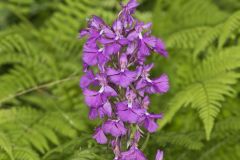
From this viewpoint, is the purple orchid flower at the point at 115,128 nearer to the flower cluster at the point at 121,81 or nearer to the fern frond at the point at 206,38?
the flower cluster at the point at 121,81

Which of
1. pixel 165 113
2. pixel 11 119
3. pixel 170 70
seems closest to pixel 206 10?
pixel 170 70

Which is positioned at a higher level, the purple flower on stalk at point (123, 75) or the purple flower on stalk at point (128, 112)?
the purple flower on stalk at point (123, 75)

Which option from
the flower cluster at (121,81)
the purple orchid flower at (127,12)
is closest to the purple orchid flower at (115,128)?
the flower cluster at (121,81)

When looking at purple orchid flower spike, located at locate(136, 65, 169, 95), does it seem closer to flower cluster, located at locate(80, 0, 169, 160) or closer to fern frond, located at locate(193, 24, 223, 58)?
flower cluster, located at locate(80, 0, 169, 160)

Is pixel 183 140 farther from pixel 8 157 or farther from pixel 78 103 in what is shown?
pixel 78 103

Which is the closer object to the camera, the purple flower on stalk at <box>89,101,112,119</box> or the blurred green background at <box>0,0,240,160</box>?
the purple flower on stalk at <box>89,101,112,119</box>

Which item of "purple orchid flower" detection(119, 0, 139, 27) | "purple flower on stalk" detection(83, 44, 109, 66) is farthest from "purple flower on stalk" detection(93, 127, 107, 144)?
"purple orchid flower" detection(119, 0, 139, 27)

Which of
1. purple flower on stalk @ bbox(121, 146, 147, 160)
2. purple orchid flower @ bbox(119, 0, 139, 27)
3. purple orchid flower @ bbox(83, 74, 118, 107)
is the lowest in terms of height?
purple flower on stalk @ bbox(121, 146, 147, 160)

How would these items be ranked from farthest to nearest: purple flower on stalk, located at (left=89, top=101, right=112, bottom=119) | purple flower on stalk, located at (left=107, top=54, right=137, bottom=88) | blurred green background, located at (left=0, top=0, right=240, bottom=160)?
1. blurred green background, located at (left=0, top=0, right=240, bottom=160)
2. purple flower on stalk, located at (left=89, top=101, right=112, bottom=119)
3. purple flower on stalk, located at (left=107, top=54, right=137, bottom=88)
